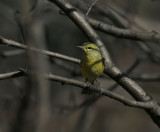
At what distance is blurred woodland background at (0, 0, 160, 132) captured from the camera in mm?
1429

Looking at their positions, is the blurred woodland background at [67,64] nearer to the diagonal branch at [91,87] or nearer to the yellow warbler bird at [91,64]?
the diagonal branch at [91,87]

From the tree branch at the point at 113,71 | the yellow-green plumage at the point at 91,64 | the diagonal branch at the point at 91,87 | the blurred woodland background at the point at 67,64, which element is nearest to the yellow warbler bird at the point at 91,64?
the yellow-green plumage at the point at 91,64

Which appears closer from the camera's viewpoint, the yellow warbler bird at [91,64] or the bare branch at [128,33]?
the bare branch at [128,33]

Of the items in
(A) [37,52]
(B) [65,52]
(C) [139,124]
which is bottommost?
(C) [139,124]

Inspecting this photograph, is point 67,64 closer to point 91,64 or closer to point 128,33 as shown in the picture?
point 91,64

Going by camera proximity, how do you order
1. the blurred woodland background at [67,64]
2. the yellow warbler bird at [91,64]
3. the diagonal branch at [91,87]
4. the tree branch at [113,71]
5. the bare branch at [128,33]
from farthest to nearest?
the yellow warbler bird at [91,64]
the tree branch at [113,71]
the bare branch at [128,33]
the diagonal branch at [91,87]
the blurred woodland background at [67,64]

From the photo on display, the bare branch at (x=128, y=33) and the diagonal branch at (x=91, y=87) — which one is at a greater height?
the bare branch at (x=128, y=33)

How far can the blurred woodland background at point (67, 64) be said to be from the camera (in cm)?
143

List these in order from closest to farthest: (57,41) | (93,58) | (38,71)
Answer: (38,71) < (93,58) < (57,41)

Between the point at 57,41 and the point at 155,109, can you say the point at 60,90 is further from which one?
the point at 155,109

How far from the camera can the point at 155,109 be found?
320 centimetres

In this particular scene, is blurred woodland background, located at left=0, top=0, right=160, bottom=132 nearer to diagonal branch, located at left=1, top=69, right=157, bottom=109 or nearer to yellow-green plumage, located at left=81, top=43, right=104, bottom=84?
diagonal branch, located at left=1, top=69, right=157, bottom=109

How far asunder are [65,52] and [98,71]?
5214 millimetres

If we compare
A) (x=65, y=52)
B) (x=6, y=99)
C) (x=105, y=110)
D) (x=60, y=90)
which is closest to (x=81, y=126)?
(x=6, y=99)
